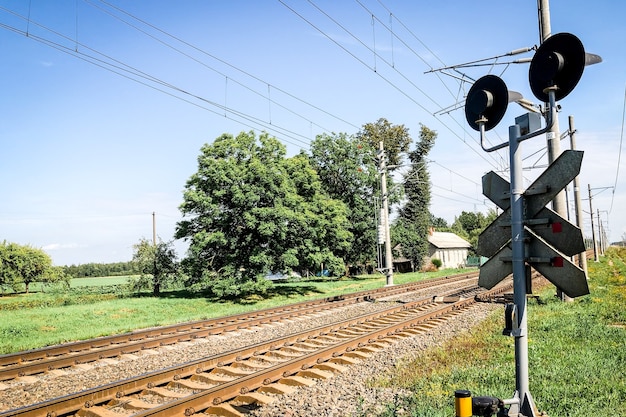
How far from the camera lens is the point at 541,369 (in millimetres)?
7801

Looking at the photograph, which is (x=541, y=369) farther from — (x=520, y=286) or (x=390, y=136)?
(x=390, y=136)

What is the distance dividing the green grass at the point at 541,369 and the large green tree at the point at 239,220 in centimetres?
1362

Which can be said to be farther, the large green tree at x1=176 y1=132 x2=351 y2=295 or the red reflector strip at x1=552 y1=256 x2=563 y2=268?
the large green tree at x1=176 y1=132 x2=351 y2=295

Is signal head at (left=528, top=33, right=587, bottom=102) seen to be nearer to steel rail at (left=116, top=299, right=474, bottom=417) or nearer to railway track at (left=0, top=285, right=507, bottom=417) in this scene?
railway track at (left=0, top=285, right=507, bottom=417)

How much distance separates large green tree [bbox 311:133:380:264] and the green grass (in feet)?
106

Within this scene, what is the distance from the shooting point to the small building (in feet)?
207

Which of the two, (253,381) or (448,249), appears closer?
(253,381)

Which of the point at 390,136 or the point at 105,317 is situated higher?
the point at 390,136

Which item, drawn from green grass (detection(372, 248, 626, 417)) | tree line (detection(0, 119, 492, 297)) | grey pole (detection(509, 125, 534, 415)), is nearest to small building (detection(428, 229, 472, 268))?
tree line (detection(0, 119, 492, 297))

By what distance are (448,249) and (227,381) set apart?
2456 inches

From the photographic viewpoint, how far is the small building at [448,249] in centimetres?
6322

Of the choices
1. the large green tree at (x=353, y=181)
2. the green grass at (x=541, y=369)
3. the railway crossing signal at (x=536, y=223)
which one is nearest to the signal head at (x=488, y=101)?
the railway crossing signal at (x=536, y=223)

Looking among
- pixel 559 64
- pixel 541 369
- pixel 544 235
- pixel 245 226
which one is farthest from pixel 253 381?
pixel 245 226

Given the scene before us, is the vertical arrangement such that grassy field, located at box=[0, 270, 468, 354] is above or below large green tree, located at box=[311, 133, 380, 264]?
below
